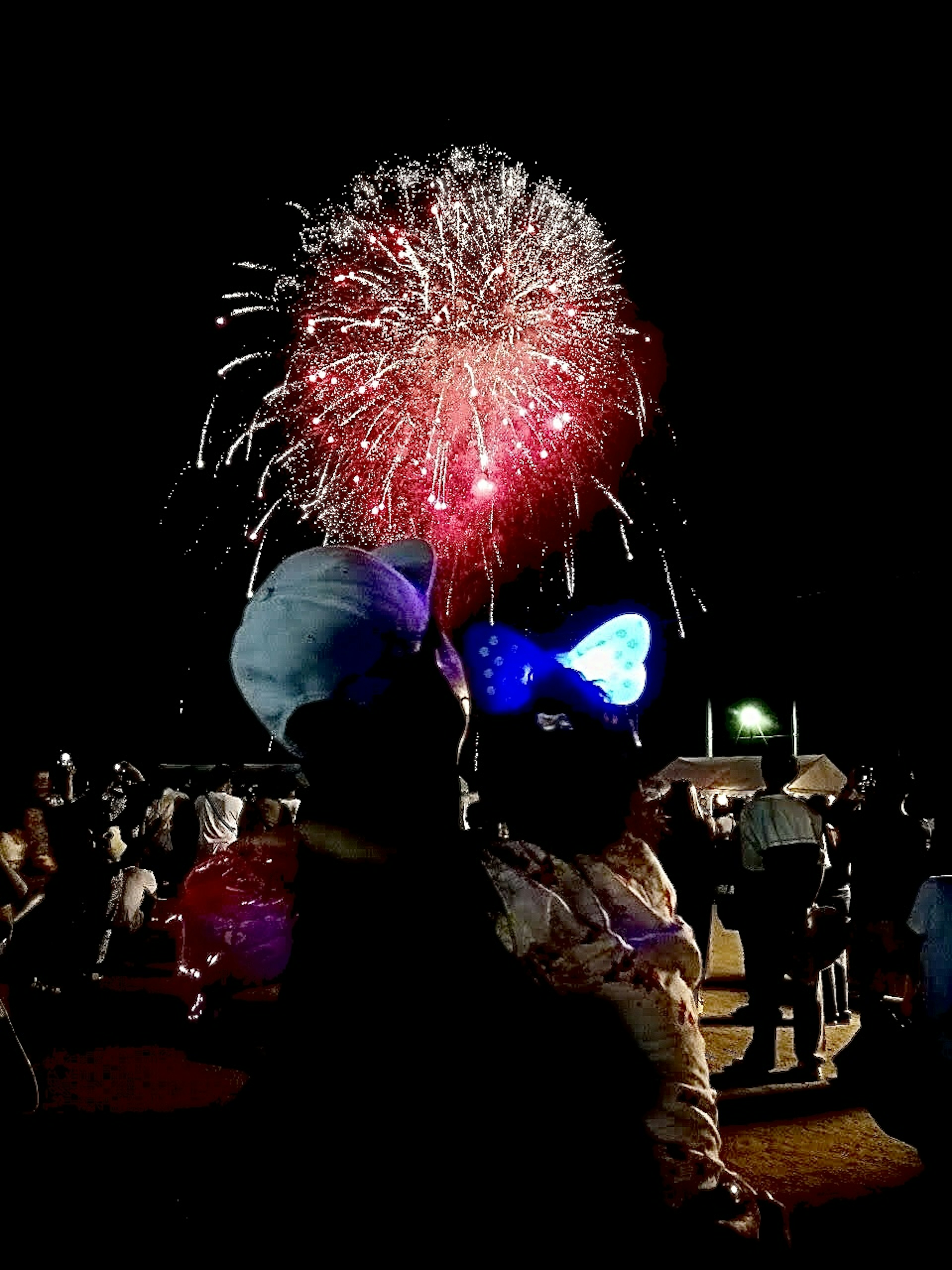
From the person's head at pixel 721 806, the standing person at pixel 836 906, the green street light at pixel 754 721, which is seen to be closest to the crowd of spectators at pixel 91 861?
the standing person at pixel 836 906

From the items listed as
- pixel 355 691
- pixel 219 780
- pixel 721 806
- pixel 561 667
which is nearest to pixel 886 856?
pixel 561 667

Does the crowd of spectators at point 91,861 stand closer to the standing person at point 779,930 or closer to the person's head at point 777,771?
the standing person at point 779,930

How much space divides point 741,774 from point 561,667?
24.3 meters

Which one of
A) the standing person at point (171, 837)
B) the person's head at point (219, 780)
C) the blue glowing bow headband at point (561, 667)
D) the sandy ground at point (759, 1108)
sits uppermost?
the blue glowing bow headband at point (561, 667)

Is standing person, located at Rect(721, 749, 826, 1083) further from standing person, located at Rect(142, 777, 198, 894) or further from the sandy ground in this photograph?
standing person, located at Rect(142, 777, 198, 894)

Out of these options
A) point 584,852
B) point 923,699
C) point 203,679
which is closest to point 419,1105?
point 584,852

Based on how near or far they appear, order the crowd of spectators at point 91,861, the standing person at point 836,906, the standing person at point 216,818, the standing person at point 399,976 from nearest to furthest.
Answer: the standing person at point 399,976
the crowd of spectators at point 91,861
the standing person at point 836,906
the standing person at point 216,818

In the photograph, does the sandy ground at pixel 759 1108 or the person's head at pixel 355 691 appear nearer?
the person's head at pixel 355 691

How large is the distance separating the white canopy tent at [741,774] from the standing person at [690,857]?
540 inches

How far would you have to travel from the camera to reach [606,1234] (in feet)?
5.38

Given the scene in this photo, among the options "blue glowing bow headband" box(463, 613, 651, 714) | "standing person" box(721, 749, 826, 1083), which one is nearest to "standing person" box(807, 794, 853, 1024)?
"standing person" box(721, 749, 826, 1083)

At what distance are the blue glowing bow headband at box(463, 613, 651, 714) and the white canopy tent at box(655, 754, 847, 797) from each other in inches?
767

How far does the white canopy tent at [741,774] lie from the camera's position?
22.2 meters

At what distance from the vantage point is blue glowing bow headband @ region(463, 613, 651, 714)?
2424 mm
